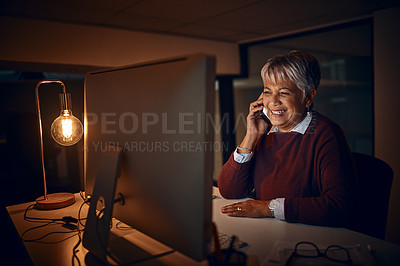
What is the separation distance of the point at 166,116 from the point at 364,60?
123 inches

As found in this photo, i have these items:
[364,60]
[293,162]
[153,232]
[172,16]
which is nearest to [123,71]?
[153,232]

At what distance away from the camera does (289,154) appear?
150 cm

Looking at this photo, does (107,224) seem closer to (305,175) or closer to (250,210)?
(250,210)

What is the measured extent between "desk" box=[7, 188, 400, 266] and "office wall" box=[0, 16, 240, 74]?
2253 millimetres

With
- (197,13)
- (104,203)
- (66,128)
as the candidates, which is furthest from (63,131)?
Result: (197,13)

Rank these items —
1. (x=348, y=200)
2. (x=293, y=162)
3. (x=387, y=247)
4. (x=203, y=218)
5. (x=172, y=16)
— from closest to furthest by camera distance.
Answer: (x=203, y=218) < (x=387, y=247) < (x=348, y=200) < (x=293, y=162) < (x=172, y=16)

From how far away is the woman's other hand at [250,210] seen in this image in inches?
49.3

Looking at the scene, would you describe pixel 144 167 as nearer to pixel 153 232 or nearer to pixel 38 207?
pixel 153 232

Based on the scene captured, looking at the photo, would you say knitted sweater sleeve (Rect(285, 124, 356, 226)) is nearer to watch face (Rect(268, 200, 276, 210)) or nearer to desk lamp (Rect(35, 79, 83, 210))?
watch face (Rect(268, 200, 276, 210))

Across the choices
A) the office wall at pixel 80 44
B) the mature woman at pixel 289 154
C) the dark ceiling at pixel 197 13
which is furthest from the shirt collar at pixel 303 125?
the office wall at pixel 80 44

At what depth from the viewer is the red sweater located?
1.20m

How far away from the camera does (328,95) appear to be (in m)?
3.56

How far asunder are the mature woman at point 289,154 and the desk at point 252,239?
0.25ft

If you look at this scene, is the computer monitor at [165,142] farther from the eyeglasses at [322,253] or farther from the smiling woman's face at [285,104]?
the smiling woman's face at [285,104]
